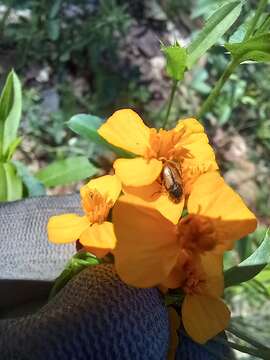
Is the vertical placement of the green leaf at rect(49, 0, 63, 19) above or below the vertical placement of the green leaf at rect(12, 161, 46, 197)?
above

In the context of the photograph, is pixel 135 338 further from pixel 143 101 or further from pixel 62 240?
pixel 143 101

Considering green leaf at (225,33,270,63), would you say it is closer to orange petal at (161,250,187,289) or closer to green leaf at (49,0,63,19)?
orange petal at (161,250,187,289)

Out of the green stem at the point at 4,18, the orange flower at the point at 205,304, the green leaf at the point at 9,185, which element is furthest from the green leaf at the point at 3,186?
the green stem at the point at 4,18

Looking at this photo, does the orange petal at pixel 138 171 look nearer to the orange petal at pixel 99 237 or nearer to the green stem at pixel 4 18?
the orange petal at pixel 99 237

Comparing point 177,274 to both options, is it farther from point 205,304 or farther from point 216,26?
point 216,26

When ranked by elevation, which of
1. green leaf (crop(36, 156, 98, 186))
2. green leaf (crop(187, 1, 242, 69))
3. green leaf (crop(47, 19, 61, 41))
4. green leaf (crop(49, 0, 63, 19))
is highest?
green leaf (crop(49, 0, 63, 19))

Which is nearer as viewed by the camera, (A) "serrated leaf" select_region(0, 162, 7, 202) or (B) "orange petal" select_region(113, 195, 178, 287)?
(B) "orange petal" select_region(113, 195, 178, 287)

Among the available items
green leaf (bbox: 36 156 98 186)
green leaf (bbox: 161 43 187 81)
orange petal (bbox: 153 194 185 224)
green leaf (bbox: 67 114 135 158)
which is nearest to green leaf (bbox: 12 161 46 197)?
green leaf (bbox: 36 156 98 186)

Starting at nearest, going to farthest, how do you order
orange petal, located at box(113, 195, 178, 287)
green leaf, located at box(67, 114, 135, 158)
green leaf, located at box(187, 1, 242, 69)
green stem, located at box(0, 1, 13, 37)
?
orange petal, located at box(113, 195, 178, 287) < green leaf, located at box(187, 1, 242, 69) < green leaf, located at box(67, 114, 135, 158) < green stem, located at box(0, 1, 13, 37)
